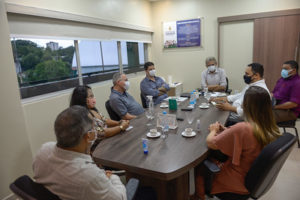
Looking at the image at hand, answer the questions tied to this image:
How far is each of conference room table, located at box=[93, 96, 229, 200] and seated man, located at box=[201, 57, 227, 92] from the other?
2.09 metres

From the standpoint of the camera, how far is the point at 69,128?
3.29 feet

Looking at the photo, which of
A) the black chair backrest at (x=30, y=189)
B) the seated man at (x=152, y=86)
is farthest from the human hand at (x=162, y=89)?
the black chair backrest at (x=30, y=189)

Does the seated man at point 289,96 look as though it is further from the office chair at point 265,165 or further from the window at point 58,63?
the window at point 58,63

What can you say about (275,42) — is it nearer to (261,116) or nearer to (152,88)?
(152,88)

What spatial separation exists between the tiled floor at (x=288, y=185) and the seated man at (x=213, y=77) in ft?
5.67

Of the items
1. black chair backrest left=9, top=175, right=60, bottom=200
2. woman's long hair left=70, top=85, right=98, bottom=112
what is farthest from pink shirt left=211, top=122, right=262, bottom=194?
woman's long hair left=70, top=85, right=98, bottom=112

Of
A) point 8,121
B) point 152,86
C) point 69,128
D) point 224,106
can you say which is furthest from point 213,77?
point 69,128

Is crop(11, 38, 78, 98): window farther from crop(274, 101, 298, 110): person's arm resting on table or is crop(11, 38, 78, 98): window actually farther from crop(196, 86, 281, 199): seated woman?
crop(274, 101, 298, 110): person's arm resting on table

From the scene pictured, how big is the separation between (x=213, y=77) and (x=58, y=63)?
2.86m

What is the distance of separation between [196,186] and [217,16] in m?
4.05

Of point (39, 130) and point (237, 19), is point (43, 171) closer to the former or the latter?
point (39, 130)

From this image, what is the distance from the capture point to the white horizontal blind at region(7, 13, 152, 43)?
2354 mm

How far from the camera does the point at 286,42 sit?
13.4 feet

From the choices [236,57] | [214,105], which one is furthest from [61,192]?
[236,57]
